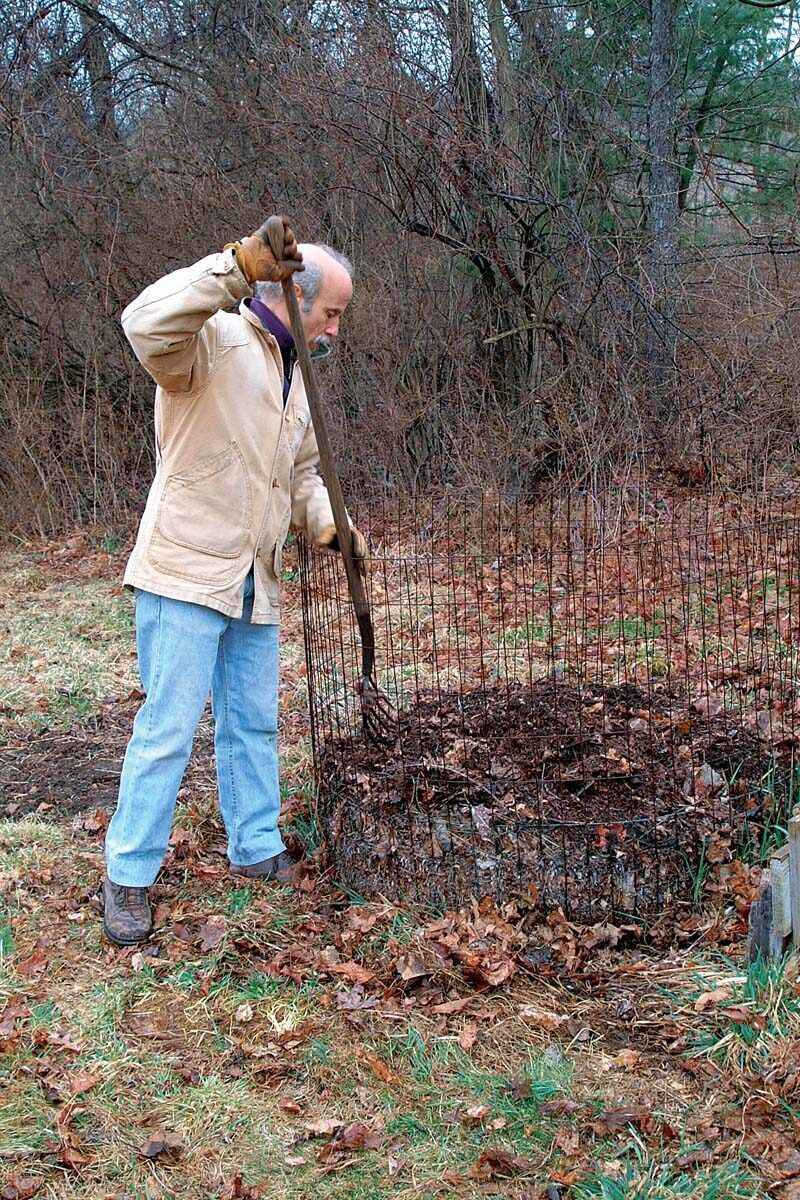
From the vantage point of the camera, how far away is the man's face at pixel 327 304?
319 cm

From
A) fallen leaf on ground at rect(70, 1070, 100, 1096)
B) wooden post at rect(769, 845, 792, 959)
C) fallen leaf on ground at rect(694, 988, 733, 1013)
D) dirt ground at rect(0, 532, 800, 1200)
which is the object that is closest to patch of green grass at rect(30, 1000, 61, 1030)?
dirt ground at rect(0, 532, 800, 1200)

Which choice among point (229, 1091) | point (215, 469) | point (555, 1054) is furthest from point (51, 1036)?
point (215, 469)

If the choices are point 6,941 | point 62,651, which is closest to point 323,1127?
point 6,941

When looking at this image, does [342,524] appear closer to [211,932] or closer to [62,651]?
[211,932]

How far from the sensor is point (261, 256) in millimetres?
2811

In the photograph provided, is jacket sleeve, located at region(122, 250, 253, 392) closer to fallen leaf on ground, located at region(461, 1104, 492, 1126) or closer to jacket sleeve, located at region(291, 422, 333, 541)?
jacket sleeve, located at region(291, 422, 333, 541)

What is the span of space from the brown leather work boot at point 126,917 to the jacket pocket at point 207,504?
1.08 m

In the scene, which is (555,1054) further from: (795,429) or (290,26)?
(290,26)

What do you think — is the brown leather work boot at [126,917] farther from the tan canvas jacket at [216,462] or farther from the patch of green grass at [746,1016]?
the patch of green grass at [746,1016]

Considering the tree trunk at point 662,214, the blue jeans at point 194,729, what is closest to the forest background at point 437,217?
the tree trunk at point 662,214

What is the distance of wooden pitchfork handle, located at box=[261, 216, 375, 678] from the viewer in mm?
2850

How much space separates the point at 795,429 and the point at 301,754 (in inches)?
205

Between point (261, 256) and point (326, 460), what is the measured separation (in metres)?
0.67

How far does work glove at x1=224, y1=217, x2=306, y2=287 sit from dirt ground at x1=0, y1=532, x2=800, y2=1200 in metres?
1.91
